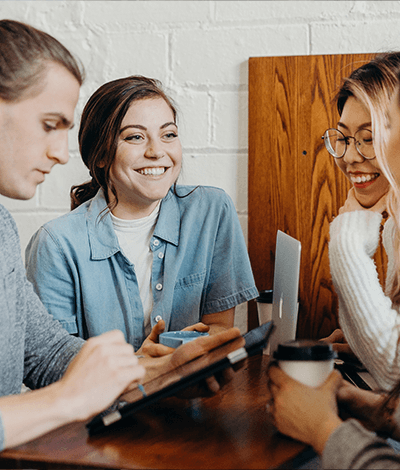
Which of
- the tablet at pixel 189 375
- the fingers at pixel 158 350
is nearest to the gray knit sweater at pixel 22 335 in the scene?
the fingers at pixel 158 350

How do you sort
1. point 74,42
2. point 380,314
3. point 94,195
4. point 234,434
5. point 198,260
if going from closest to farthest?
point 234,434 → point 380,314 → point 198,260 → point 94,195 → point 74,42

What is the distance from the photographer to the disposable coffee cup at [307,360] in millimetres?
661

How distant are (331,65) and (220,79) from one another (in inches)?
13.0

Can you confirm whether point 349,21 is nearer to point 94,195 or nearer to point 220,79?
point 220,79

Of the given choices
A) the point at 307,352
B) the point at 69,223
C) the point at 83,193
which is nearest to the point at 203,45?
the point at 83,193

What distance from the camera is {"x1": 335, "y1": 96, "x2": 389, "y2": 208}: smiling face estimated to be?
4.06 ft

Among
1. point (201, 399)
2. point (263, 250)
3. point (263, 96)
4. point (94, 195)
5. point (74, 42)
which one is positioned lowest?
point (201, 399)

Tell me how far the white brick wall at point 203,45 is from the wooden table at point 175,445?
92cm

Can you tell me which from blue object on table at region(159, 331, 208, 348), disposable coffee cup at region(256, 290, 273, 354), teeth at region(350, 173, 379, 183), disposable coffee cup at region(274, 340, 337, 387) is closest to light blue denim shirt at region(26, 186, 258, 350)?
disposable coffee cup at region(256, 290, 273, 354)

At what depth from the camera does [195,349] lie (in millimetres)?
848

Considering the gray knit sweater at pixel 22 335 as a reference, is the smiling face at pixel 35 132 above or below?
above

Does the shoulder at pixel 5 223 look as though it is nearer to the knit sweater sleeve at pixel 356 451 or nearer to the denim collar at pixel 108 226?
the denim collar at pixel 108 226

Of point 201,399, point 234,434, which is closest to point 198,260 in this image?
point 201,399

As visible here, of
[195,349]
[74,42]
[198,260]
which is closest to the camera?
[195,349]
